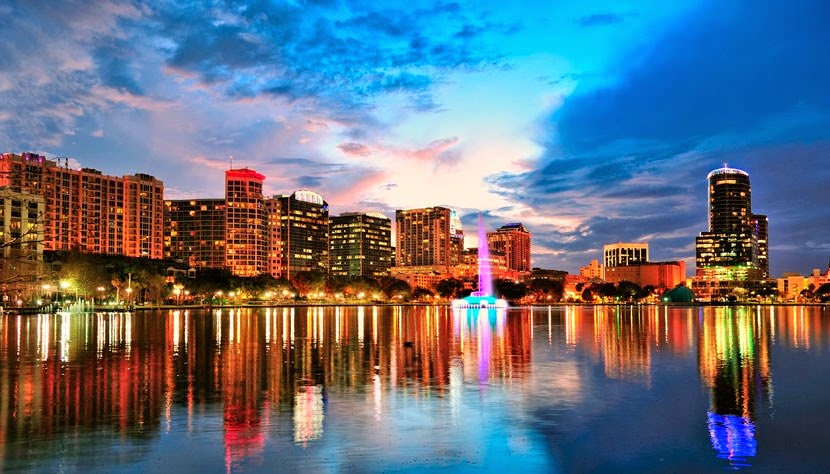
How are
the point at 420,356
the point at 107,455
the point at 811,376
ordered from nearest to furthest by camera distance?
the point at 107,455
the point at 811,376
the point at 420,356

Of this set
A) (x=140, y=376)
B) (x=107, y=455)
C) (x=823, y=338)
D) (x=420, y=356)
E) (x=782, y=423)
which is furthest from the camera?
(x=823, y=338)

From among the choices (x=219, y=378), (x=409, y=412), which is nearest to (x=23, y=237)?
(x=409, y=412)

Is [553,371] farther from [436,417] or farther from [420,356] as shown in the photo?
[436,417]

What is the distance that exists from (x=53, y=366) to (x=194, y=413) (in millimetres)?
17600

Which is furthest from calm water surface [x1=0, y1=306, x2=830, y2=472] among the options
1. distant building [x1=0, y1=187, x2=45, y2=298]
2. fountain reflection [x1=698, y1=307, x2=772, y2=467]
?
distant building [x1=0, y1=187, x2=45, y2=298]

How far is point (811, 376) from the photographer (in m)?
35.1

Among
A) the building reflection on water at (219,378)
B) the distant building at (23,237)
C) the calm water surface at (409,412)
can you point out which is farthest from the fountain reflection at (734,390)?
the distant building at (23,237)

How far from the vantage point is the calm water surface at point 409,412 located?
57.8 feet

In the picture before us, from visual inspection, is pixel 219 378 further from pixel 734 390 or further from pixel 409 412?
pixel 734 390

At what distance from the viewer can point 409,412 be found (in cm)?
2375

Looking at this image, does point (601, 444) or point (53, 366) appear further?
point (53, 366)

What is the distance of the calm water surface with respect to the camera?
57.8ft

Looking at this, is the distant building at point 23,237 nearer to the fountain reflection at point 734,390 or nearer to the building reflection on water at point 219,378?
the building reflection on water at point 219,378

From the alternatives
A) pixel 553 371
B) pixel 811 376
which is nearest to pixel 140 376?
pixel 553 371
